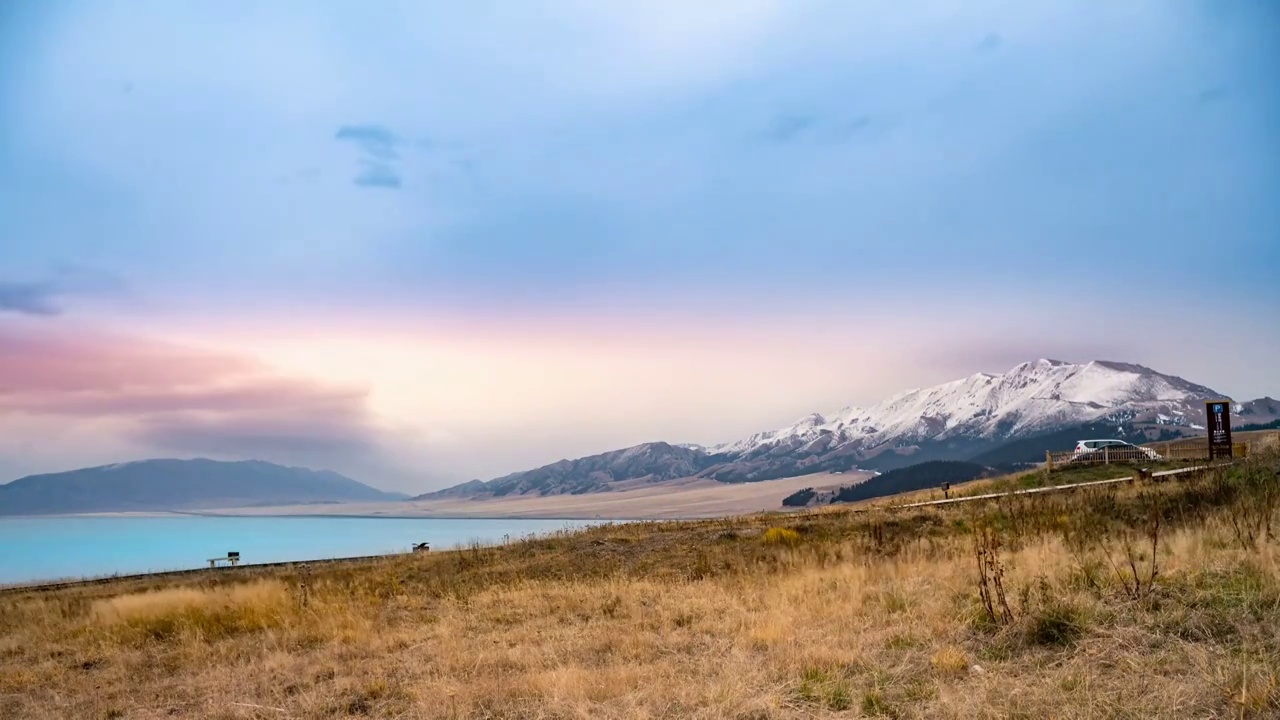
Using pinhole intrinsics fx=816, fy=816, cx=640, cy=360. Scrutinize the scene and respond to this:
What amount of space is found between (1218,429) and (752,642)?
46426 mm

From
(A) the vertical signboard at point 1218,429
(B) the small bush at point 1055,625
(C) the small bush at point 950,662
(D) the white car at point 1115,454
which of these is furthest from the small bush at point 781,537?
(A) the vertical signboard at point 1218,429

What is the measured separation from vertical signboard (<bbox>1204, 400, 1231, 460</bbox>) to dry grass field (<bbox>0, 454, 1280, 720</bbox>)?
2852 cm

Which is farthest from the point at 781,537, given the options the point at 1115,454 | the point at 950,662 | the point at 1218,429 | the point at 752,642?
the point at 1218,429

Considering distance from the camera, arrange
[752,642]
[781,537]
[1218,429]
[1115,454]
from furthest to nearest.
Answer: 1. [1115,454]
2. [1218,429]
3. [781,537]
4. [752,642]

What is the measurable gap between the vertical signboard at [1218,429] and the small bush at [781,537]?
91.9 ft

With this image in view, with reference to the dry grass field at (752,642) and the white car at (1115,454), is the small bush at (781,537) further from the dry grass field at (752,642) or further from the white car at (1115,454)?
the white car at (1115,454)

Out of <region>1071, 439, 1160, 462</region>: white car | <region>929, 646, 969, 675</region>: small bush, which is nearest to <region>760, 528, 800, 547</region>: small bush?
<region>929, 646, 969, 675</region>: small bush

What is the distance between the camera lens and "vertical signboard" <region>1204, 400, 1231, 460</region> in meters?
42.2

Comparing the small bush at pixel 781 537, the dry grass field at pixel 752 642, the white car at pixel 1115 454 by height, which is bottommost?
the small bush at pixel 781 537

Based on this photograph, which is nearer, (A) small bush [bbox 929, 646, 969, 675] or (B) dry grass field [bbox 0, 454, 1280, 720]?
(B) dry grass field [bbox 0, 454, 1280, 720]

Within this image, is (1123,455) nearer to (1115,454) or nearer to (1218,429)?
(1115,454)

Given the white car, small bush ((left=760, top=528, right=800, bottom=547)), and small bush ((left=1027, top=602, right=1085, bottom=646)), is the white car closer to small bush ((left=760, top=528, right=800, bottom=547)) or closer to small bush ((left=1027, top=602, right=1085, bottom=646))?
small bush ((left=760, top=528, right=800, bottom=547))

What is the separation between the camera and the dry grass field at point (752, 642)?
6906mm

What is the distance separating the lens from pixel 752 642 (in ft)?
31.7
